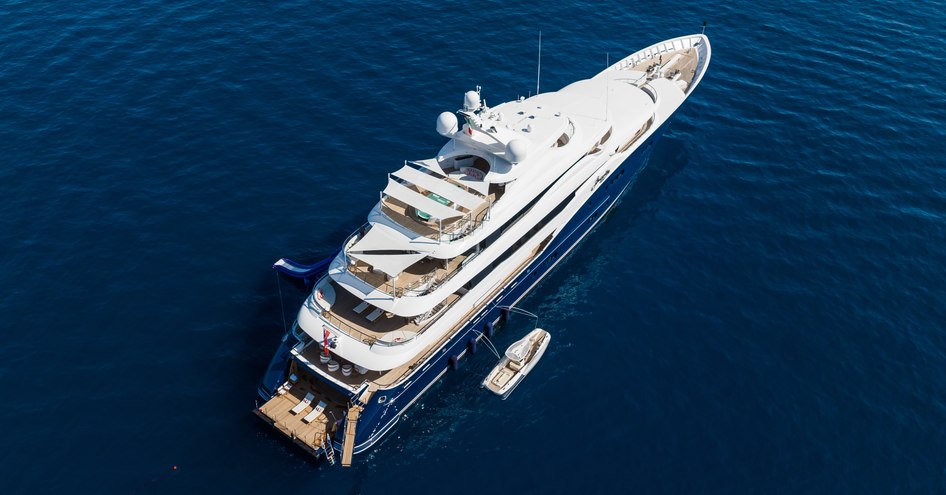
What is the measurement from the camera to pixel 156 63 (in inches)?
2977

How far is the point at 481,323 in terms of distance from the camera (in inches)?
2000

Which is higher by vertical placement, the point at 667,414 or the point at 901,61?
the point at 901,61

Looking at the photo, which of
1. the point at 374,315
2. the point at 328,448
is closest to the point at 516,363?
the point at 374,315

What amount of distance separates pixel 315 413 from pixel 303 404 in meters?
1.00

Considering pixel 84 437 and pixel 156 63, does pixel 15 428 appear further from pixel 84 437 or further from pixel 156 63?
pixel 156 63

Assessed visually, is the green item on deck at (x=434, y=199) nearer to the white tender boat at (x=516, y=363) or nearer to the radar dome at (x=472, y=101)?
the radar dome at (x=472, y=101)

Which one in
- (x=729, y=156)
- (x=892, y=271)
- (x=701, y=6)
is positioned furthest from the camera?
(x=701, y=6)

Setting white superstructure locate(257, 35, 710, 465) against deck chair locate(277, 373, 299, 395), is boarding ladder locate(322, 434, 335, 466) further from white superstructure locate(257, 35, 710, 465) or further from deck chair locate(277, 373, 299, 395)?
deck chair locate(277, 373, 299, 395)

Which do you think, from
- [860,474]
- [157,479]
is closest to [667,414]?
[860,474]

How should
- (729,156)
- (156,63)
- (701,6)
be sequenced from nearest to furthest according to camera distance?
1. (729,156)
2. (156,63)
3. (701,6)

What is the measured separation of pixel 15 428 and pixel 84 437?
4205 mm

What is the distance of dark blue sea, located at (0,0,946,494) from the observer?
147 ft

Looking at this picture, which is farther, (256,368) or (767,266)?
(767,266)

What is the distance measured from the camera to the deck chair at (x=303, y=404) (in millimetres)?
44562
